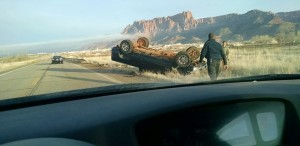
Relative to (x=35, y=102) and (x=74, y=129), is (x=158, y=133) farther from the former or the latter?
(x=35, y=102)

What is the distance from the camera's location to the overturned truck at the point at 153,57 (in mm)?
19844

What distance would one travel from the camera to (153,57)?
21.0 m

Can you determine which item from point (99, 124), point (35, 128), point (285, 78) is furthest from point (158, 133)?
point (285, 78)

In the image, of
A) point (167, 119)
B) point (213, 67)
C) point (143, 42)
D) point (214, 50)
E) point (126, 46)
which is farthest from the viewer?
point (143, 42)

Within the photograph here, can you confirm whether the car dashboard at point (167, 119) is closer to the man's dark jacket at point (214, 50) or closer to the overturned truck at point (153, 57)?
the man's dark jacket at point (214, 50)

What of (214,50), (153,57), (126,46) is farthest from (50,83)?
(214,50)

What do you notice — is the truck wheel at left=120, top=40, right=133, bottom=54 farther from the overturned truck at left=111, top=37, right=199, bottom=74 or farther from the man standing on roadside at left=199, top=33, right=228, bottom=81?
the man standing on roadside at left=199, top=33, right=228, bottom=81

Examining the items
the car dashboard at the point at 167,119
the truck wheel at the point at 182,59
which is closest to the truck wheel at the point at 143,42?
the truck wheel at the point at 182,59

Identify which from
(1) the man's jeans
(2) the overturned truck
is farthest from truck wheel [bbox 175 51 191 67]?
(1) the man's jeans

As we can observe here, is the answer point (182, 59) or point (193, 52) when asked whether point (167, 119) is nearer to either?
point (182, 59)

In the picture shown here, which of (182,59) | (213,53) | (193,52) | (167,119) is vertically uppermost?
(167,119)

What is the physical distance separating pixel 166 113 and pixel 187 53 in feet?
58.9

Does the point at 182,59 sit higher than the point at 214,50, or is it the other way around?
the point at 214,50

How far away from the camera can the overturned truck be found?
1984 cm
